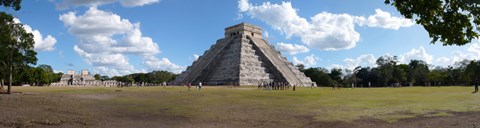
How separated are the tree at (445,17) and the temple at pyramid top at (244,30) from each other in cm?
7180

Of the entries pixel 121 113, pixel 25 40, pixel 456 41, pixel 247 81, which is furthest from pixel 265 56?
pixel 456 41

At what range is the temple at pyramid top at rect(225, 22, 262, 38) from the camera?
268ft

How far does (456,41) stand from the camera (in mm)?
9266

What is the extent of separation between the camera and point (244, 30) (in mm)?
81125

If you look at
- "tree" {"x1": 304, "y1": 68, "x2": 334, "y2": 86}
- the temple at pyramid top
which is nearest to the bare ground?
the temple at pyramid top

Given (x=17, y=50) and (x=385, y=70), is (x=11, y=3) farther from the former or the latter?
(x=385, y=70)

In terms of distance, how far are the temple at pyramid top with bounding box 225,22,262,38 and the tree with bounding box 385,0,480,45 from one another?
2827 inches

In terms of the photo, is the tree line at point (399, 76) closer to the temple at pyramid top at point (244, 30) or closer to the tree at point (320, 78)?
A: the tree at point (320, 78)

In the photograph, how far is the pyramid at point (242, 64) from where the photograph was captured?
213ft

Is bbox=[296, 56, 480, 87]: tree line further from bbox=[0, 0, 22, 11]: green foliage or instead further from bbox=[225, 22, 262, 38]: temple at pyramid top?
bbox=[0, 0, 22, 11]: green foliage

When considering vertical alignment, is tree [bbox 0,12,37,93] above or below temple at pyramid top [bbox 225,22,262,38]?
below

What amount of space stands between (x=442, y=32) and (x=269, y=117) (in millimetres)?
7319

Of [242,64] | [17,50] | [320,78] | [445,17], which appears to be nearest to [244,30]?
[242,64]

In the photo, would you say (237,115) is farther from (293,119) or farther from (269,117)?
(293,119)
